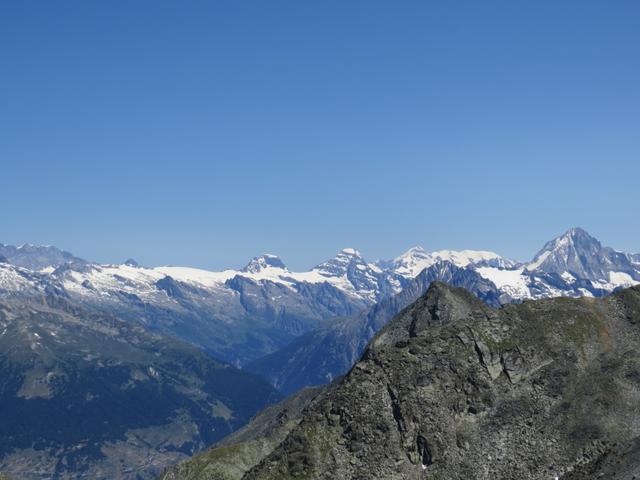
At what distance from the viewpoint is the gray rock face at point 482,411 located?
147750 millimetres

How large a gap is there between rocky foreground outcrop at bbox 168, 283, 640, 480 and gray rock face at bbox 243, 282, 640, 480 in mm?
199

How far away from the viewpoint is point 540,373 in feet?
554

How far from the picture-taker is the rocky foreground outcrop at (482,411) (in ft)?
485

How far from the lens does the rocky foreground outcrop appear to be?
148m

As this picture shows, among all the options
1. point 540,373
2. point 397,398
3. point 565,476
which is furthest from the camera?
point 540,373

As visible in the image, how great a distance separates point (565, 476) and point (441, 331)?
39604 mm

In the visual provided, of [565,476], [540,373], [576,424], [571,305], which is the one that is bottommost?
[565,476]

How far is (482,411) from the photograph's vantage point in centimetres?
A: 15962

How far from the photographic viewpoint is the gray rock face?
148 metres

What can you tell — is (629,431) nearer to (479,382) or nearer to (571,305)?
(479,382)

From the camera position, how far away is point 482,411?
159625 millimetres

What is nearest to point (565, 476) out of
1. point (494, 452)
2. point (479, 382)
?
point (494, 452)

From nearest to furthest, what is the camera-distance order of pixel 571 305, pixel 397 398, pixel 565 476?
pixel 565 476 → pixel 397 398 → pixel 571 305

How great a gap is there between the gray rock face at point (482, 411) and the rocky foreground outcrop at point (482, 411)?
0.20 meters
